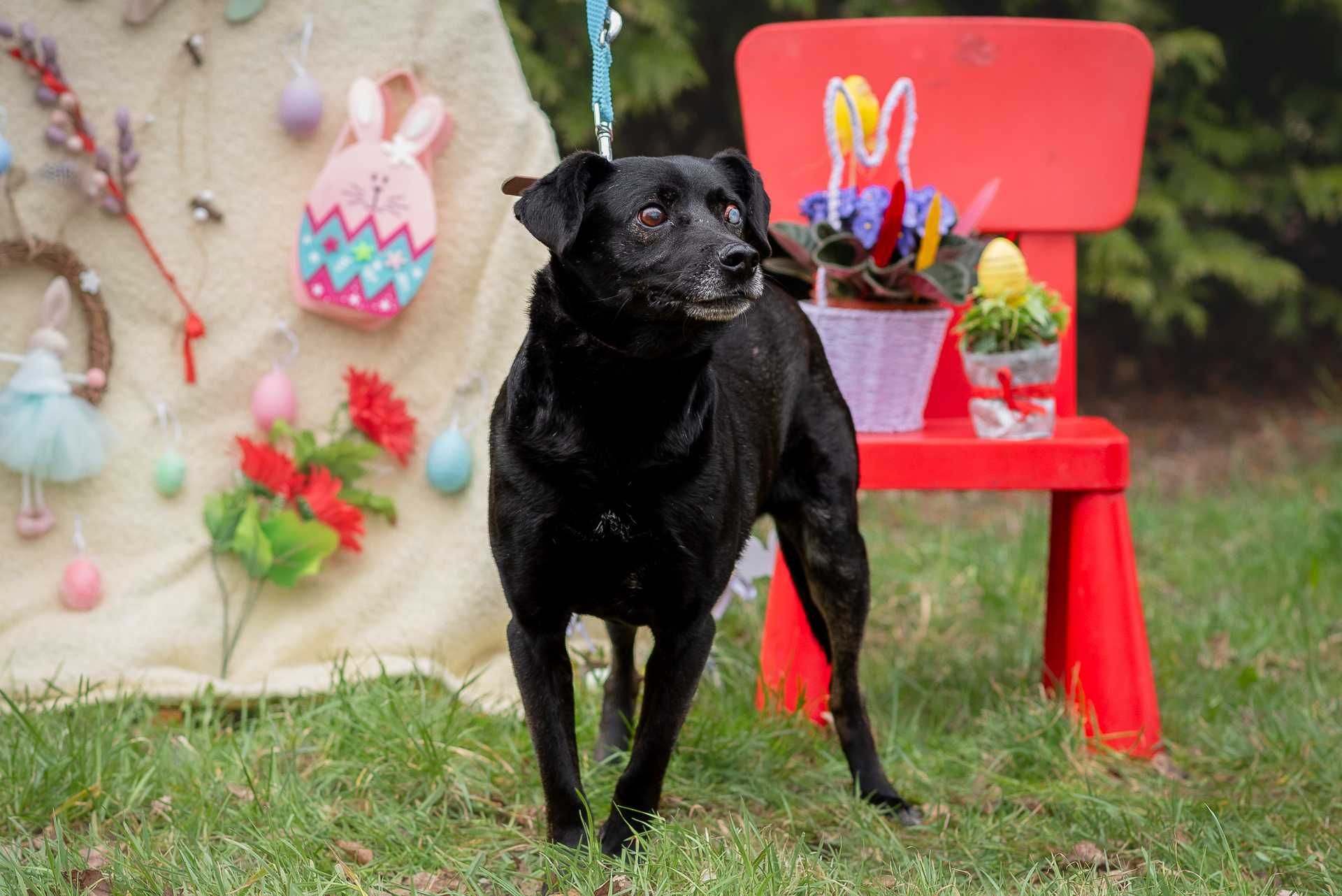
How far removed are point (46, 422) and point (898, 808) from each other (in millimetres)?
2263

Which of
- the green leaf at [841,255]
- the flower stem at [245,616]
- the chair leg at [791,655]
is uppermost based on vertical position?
the green leaf at [841,255]

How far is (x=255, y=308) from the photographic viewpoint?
3.68 m

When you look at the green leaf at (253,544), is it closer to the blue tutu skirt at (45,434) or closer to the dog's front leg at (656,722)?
the blue tutu skirt at (45,434)

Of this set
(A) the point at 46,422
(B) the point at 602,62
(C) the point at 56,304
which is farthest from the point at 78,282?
(B) the point at 602,62

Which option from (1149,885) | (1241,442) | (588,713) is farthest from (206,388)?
(1241,442)

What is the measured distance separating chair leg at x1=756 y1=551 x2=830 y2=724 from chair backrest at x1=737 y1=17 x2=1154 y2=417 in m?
0.81

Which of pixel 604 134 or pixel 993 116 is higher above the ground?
pixel 604 134

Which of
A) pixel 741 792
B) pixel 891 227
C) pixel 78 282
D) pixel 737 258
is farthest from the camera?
pixel 78 282

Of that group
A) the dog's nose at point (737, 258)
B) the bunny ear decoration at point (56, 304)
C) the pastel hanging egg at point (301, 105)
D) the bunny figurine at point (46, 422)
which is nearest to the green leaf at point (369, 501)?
the bunny figurine at point (46, 422)

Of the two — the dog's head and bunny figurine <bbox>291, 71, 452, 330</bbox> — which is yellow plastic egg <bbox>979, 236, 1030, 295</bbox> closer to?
the dog's head

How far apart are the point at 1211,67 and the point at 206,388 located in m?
4.59

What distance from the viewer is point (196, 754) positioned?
9.30 feet

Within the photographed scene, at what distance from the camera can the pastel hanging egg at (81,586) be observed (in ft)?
11.3

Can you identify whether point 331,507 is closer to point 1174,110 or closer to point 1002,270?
point 1002,270
